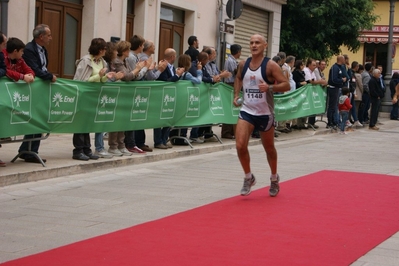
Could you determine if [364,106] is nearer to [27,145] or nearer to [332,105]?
[332,105]

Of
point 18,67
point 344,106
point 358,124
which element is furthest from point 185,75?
point 358,124

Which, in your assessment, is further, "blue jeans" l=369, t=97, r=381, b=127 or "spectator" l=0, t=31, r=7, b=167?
"blue jeans" l=369, t=97, r=381, b=127

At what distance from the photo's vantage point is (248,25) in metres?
27.9

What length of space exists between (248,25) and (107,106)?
610 inches

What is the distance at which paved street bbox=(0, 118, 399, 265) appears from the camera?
26.0 ft

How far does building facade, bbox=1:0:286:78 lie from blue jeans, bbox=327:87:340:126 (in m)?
3.33

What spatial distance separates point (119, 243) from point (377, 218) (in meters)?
3.27

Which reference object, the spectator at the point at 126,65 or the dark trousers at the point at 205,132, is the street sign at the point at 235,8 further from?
the spectator at the point at 126,65

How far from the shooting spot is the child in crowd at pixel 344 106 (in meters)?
22.2

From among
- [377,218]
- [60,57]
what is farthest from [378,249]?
[60,57]

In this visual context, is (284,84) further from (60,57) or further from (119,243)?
(60,57)

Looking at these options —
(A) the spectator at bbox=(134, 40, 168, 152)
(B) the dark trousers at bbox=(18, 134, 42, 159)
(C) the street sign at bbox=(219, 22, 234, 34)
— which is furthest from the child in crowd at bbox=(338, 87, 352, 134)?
(B) the dark trousers at bbox=(18, 134, 42, 159)

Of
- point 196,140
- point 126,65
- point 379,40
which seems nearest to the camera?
point 126,65

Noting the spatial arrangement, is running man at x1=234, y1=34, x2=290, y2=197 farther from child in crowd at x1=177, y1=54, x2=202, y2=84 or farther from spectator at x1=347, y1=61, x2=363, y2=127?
spectator at x1=347, y1=61, x2=363, y2=127
